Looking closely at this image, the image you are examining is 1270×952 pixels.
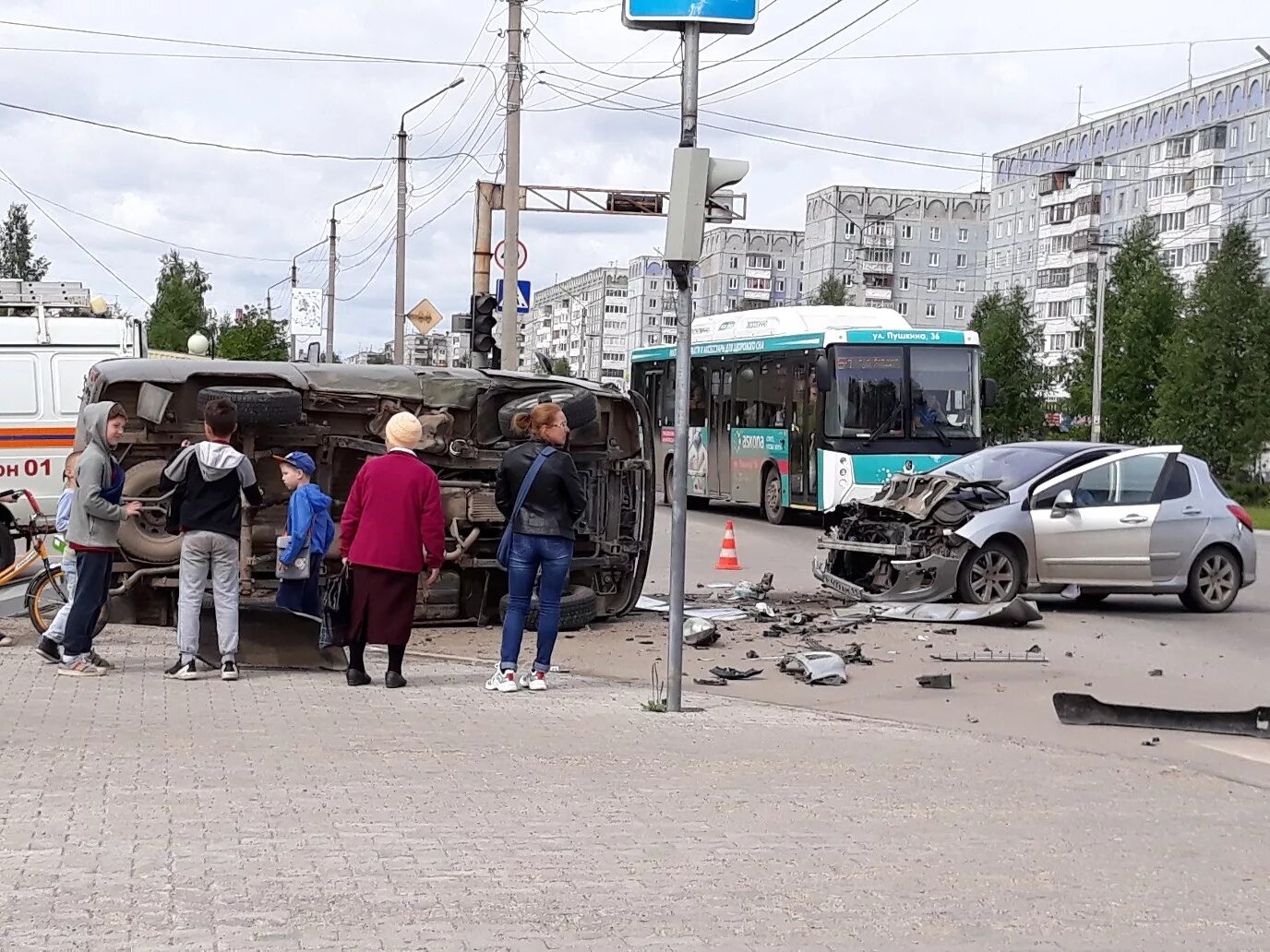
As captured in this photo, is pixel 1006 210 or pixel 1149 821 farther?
pixel 1006 210

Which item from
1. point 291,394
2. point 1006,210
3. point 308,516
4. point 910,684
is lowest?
point 910,684

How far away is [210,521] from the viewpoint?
1019cm

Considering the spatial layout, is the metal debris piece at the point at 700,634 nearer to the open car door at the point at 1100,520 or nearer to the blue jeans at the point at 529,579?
the blue jeans at the point at 529,579

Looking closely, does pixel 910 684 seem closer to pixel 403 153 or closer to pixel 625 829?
pixel 625 829

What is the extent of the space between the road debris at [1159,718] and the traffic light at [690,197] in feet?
11.6

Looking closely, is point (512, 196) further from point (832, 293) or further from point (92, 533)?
point (832, 293)

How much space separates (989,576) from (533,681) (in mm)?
6199

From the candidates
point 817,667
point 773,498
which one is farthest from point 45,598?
point 773,498

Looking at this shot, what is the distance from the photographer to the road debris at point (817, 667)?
11.5 meters

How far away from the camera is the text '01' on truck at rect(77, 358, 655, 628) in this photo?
1210 cm

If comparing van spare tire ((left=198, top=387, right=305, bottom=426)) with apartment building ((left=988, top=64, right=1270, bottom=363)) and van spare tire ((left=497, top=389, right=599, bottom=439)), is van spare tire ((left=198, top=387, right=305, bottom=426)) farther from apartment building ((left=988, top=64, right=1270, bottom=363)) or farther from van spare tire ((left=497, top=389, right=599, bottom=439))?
apartment building ((left=988, top=64, right=1270, bottom=363))

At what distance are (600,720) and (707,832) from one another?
110 inches

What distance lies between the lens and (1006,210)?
384 feet

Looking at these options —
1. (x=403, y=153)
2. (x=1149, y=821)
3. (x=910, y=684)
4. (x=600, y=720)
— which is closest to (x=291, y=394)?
(x=600, y=720)
